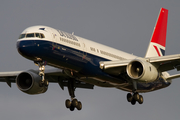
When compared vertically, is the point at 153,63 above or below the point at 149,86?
below

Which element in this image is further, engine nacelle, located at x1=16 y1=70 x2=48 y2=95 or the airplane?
engine nacelle, located at x1=16 y1=70 x2=48 y2=95

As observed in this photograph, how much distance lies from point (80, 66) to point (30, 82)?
28.5 ft

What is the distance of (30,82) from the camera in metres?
44.0

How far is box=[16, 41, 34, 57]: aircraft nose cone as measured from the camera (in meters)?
34.1

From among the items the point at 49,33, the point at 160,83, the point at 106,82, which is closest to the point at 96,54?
the point at 106,82

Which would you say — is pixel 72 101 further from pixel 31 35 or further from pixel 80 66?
pixel 31 35

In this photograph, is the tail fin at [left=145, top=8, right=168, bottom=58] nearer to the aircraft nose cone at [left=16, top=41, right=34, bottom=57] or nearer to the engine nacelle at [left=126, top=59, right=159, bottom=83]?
the engine nacelle at [left=126, top=59, right=159, bottom=83]

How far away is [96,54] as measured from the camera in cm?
3916

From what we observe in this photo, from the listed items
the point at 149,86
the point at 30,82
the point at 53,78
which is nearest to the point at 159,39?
the point at 149,86

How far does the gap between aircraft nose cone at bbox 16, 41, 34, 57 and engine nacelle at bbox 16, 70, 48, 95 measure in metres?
9.24

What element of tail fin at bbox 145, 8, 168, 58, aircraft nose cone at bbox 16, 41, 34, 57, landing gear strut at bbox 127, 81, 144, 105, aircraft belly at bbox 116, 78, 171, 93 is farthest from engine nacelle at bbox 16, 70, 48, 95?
tail fin at bbox 145, 8, 168, 58

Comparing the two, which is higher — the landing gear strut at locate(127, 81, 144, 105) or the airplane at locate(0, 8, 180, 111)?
the airplane at locate(0, 8, 180, 111)

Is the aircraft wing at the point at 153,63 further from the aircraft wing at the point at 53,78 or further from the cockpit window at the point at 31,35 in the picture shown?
the cockpit window at the point at 31,35

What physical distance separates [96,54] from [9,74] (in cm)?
1189
